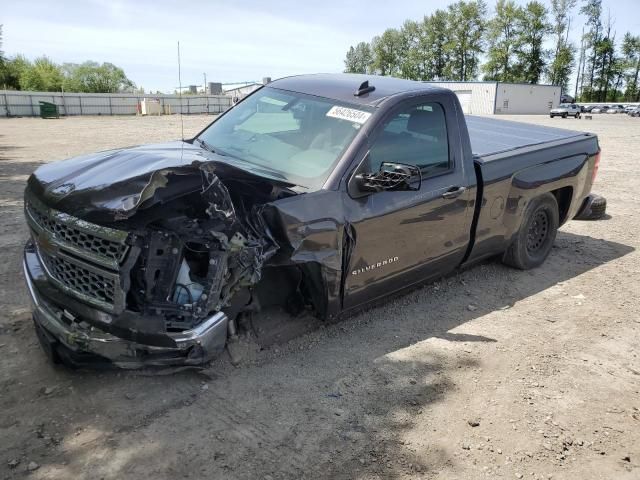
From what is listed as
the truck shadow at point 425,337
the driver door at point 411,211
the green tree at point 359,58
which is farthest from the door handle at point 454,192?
the green tree at point 359,58

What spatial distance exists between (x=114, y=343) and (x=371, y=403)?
1595mm

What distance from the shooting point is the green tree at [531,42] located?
79.2 m

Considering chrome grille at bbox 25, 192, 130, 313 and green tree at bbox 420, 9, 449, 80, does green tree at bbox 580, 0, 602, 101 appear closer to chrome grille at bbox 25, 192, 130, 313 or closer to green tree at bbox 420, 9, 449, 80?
green tree at bbox 420, 9, 449, 80

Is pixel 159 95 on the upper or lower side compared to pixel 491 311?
upper

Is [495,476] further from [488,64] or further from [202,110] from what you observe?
[488,64]

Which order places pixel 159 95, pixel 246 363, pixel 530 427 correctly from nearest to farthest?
1. pixel 530 427
2. pixel 246 363
3. pixel 159 95

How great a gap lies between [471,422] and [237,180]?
2.06 metres

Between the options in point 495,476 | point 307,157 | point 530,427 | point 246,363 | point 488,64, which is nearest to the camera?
point 495,476

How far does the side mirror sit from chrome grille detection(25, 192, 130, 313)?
1587mm

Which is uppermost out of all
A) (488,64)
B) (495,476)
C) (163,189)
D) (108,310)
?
(488,64)

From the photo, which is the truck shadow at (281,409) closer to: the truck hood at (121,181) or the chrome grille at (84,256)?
the chrome grille at (84,256)

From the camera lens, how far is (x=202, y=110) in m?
52.0

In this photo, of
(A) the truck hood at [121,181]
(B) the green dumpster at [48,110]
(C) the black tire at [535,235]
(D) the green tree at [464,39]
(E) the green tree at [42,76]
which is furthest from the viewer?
(D) the green tree at [464,39]

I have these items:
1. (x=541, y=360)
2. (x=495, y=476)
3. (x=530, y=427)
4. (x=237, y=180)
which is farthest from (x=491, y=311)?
(x=237, y=180)
